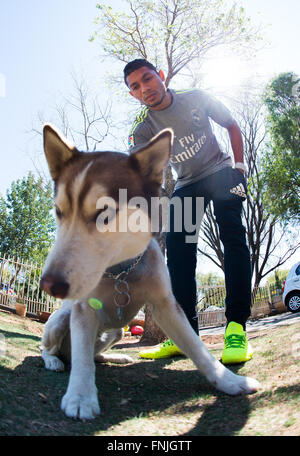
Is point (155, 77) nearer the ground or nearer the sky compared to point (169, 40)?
nearer the ground

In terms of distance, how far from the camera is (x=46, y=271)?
1.68 meters

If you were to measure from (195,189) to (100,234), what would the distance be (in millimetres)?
1747

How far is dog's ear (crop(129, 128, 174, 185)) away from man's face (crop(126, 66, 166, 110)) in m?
1.26

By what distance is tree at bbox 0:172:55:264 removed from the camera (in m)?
28.9

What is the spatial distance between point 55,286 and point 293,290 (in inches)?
553

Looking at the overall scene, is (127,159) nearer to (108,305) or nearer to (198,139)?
(108,305)

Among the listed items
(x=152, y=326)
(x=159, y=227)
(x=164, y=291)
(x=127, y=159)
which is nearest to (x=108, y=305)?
(x=164, y=291)

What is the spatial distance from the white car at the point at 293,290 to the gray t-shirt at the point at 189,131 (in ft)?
38.8

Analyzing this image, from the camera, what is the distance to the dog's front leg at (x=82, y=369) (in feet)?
5.75

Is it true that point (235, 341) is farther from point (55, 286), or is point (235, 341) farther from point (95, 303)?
point (55, 286)

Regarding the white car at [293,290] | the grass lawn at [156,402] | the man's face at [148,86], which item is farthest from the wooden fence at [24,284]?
the grass lawn at [156,402]

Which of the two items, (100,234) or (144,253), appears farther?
(144,253)

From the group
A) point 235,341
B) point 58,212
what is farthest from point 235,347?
point 58,212
